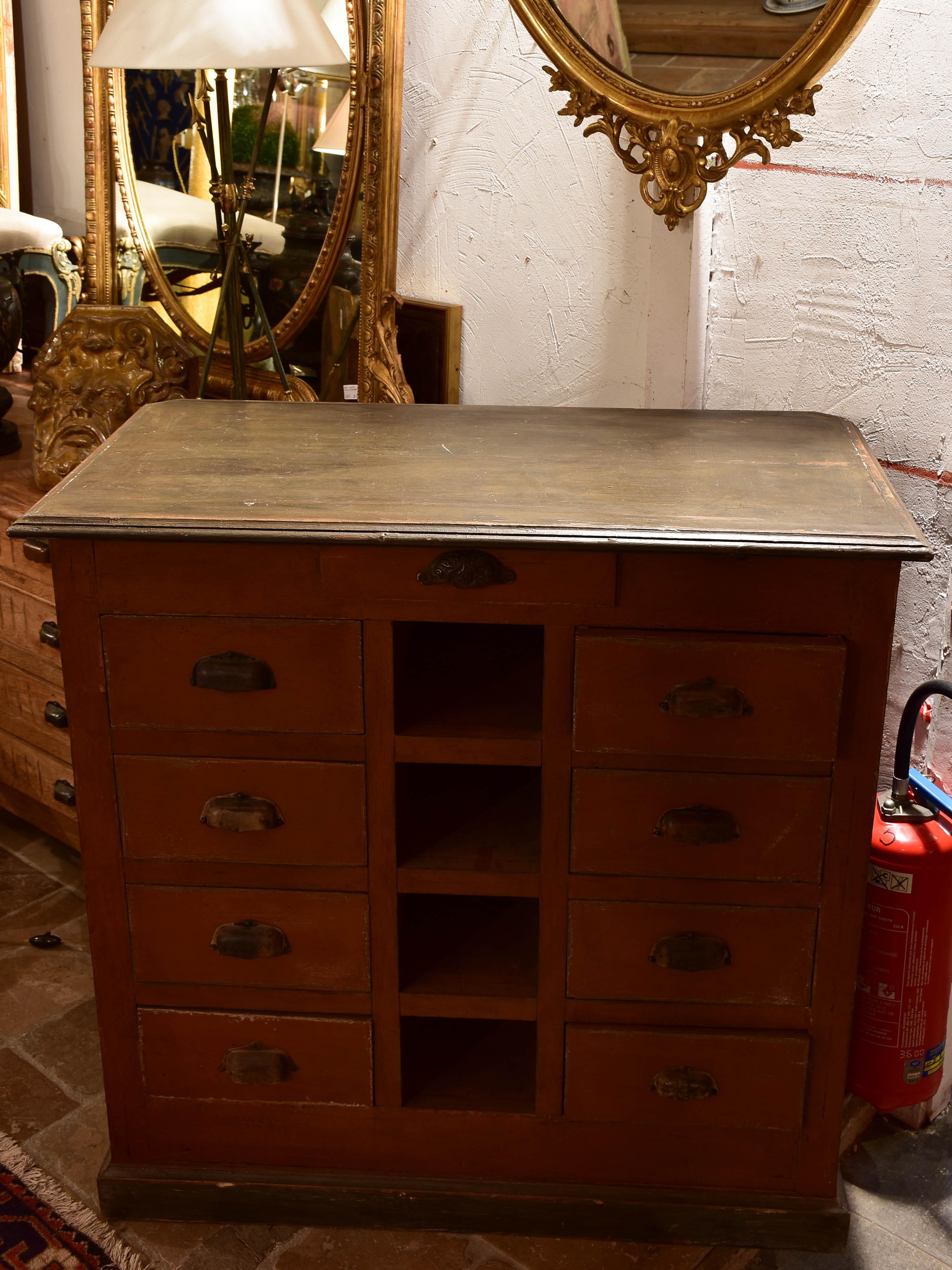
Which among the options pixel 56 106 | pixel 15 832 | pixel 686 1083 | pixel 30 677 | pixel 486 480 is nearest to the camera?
pixel 486 480

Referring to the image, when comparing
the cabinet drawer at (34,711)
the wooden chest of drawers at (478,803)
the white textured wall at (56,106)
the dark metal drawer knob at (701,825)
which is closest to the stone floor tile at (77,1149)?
the wooden chest of drawers at (478,803)

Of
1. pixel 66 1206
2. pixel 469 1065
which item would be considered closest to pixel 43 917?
pixel 66 1206

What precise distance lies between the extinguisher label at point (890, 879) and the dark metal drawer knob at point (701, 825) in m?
0.39

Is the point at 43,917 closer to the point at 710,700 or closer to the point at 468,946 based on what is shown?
the point at 468,946

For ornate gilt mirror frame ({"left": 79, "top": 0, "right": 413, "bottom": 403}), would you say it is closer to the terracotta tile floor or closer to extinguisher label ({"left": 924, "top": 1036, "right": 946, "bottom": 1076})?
the terracotta tile floor

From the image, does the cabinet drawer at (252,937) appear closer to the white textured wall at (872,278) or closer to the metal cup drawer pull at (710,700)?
the metal cup drawer pull at (710,700)

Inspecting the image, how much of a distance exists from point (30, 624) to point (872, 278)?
5.28 ft

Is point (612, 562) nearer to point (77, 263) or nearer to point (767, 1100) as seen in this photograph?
point (767, 1100)

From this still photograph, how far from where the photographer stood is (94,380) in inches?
87.4

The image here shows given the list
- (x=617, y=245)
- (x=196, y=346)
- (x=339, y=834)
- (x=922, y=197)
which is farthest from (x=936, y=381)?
(x=196, y=346)

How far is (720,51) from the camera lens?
1690 mm

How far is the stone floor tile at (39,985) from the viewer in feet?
7.20

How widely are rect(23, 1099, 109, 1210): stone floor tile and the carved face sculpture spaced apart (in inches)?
44.4

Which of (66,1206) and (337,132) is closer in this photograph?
(66,1206)
